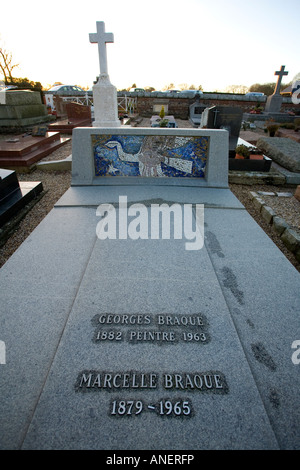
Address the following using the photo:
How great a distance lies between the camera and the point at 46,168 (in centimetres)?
700

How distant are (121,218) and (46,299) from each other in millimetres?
1830

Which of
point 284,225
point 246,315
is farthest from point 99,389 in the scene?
point 284,225

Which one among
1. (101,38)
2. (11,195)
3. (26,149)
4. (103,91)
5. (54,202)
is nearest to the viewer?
(11,195)

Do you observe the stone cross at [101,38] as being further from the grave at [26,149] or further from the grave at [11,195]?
the grave at [11,195]

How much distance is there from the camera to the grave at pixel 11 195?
4192mm

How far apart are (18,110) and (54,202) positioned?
8878 mm

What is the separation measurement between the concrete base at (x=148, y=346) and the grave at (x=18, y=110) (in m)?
10.4

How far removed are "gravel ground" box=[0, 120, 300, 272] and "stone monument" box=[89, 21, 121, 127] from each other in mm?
2942

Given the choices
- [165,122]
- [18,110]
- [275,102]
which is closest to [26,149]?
[18,110]

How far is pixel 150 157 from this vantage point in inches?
208

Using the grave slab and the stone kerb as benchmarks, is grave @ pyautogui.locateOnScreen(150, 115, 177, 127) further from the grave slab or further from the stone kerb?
the grave slab

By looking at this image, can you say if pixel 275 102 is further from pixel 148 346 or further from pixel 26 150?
pixel 148 346

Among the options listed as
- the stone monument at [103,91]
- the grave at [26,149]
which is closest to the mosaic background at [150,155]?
the grave at [26,149]

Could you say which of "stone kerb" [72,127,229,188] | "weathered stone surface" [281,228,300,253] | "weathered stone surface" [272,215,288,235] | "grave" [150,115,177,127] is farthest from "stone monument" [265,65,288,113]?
"weathered stone surface" [281,228,300,253]
